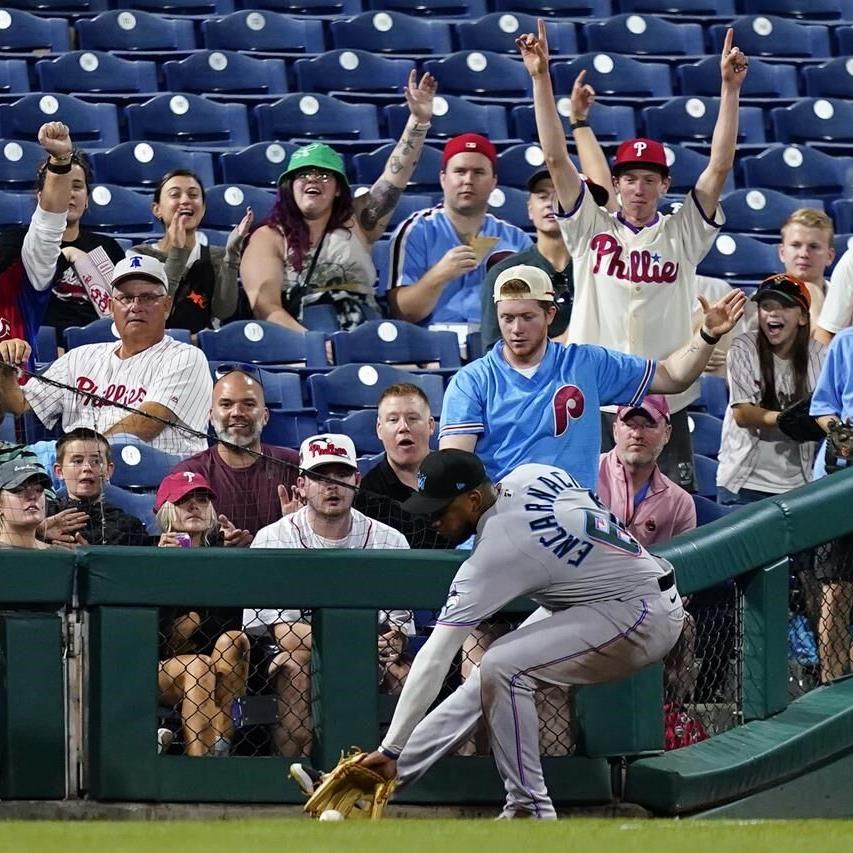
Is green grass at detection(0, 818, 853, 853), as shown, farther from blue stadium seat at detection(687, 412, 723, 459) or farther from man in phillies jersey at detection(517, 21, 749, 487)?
blue stadium seat at detection(687, 412, 723, 459)

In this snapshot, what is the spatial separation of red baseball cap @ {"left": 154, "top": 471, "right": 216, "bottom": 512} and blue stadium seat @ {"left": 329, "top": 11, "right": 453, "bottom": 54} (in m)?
5.33

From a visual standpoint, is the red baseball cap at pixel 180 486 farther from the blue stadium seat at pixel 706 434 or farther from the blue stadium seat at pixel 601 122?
the blue stadium seat at pixel 601 122

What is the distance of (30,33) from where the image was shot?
10.2m

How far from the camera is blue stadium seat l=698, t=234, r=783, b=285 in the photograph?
936 centimetres

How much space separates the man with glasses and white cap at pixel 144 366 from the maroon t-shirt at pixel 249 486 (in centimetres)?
50

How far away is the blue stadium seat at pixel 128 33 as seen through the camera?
1033 cm

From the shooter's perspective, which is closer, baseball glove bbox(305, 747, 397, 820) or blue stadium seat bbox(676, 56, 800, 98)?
baseball glove bbox(305, 747, 397, 820)

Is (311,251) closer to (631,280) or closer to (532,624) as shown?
(631,280)

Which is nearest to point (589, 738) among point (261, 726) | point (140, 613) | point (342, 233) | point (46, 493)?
point (261, 726)

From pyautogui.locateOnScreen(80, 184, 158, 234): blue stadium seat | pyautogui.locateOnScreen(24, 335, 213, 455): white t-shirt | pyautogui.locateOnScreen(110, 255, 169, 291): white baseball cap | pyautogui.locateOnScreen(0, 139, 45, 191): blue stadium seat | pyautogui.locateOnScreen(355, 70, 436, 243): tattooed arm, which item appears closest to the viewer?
pyautogui.locateOnScreen(24, 335, 213, 455): white t-shirt

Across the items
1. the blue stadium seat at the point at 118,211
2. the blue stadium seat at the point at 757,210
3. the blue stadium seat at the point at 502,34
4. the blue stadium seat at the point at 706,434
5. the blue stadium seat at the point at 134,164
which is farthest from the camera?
the blue stadium seat at the point at 502,34

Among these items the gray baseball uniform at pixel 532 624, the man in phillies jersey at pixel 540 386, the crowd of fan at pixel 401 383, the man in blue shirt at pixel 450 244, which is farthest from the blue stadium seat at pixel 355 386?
the gray baseball uniform at pixel 532 624

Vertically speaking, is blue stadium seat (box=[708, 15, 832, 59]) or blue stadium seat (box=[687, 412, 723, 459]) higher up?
blue stadium seat (box=[708, 15, 832, 59])

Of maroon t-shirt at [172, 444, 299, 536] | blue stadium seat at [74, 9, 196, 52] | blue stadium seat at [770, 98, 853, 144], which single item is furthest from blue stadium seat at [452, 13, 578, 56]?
maroon t-shirt at [172, 444, 299, 536]
